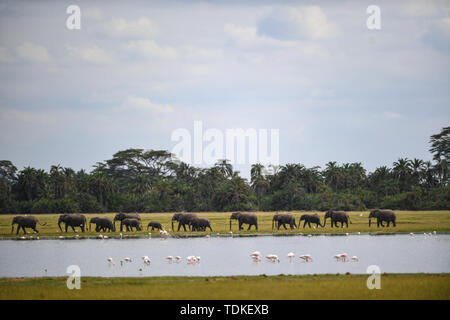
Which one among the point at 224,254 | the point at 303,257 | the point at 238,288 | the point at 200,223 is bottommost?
the point at 224,254

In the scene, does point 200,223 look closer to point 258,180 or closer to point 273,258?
point 273,258

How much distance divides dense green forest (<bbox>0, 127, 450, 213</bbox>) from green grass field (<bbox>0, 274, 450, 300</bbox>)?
6832cm

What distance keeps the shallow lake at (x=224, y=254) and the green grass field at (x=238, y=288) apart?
10.7ft

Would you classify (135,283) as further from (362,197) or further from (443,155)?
(443,155)

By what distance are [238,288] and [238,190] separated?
80814 mm

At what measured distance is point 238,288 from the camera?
23828 mm

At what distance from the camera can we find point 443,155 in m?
122

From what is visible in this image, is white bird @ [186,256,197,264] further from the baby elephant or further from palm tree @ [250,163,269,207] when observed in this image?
palm tree @ [250,163,269,207]

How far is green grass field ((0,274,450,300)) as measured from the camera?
22234mm

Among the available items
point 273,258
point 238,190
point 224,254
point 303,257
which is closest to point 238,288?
point 273,258

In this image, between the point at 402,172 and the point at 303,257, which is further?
the point at 402,172

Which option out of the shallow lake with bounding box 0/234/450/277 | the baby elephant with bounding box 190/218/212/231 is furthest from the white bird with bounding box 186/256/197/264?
the baby elephant with bounding box 190/218/212/231

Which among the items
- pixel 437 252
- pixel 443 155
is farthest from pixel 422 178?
pixel 437 252
